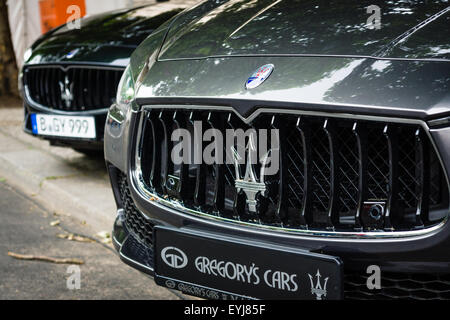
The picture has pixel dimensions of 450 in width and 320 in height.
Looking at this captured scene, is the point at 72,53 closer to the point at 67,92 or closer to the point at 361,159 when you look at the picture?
the point at 67,92

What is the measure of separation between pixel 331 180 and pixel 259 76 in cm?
41

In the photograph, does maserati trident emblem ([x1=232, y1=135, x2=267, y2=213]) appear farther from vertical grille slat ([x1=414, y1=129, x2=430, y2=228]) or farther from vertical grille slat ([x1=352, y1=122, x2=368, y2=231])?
vertical grille slat ([x1=414, y1=129, x2=430, y2=228])

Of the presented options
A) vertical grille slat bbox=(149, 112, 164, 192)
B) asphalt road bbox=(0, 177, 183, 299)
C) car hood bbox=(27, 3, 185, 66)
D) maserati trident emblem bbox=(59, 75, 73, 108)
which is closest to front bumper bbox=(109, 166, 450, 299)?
vertical grille slat bbox=(149, 112, 164, 192)

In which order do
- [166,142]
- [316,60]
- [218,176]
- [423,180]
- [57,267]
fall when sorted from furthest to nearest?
[57,267], [166,142], [218,176], [316,60], [423,180]

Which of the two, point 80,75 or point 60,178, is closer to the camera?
point 80,75

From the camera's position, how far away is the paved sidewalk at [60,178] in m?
4.17

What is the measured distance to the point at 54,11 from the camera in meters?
10.7

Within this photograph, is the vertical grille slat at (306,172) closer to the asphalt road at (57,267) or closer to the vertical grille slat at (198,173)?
the vertical grille slat at (198,173)

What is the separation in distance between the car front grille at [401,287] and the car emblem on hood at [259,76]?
0.63 metres

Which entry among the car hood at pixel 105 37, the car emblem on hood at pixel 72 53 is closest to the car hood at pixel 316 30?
the car hood at pixel 105 37

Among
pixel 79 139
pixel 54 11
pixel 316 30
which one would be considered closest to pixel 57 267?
pixel 79 139

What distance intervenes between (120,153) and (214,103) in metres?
0.64

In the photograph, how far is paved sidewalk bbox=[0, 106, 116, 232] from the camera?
417 cm

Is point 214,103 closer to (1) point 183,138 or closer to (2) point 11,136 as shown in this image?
(1) point 183,138
